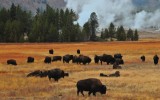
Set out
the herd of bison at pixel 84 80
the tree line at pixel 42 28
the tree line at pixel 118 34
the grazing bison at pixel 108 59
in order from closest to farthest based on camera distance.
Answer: the herd of bison at pixel 84 80 → the grazing bison at pixel 108 59 → the tree line at pixel 42 28 → the tree line at pixel 118 34

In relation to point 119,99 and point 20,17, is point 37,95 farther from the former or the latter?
point 20,17

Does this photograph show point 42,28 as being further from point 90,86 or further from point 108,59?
point 90,86

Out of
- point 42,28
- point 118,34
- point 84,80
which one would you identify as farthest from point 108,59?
point 118,34

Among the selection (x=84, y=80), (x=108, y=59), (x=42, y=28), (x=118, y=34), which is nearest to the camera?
(x=84, y=80)

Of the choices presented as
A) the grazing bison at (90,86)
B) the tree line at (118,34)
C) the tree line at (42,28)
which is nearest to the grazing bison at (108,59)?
the grazing bison at (90,86)

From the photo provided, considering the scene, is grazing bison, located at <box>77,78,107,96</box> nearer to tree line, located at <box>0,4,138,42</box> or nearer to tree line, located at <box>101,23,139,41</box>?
tree line, located at <box>0,4,138,42</box>

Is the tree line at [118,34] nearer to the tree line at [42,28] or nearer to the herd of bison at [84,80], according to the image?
the tree line at [42,28]

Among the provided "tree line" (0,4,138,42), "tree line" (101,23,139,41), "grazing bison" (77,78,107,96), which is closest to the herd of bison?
"grazing bison" (77,78,107,96)

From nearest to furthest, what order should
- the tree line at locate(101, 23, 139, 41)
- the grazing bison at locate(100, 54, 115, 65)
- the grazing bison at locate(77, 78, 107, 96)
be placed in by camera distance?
1. the grazing bison at locate(77, 78, 107, 96)
2. the grazing bison at locate(100, 54, 115, 65)
3. the tree line at locate(101, 23, 139, 41)

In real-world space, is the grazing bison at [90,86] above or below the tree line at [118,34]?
below

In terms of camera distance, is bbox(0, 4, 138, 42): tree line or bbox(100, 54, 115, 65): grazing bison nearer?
bbox(100, 54, 115, 65): grazing bison

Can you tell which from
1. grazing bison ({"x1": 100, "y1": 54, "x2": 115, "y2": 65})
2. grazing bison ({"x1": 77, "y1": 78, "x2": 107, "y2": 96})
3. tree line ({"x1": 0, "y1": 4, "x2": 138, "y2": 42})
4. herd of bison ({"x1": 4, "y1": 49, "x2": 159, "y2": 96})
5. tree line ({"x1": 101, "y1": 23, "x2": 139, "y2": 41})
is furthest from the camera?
tree line ({"x1": 101, "y1": 23, "x2": 139, "y2": 41})

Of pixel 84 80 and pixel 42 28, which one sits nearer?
pixel 84 80

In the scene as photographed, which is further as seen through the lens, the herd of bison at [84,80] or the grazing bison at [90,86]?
the herd of bison at [84,80]
